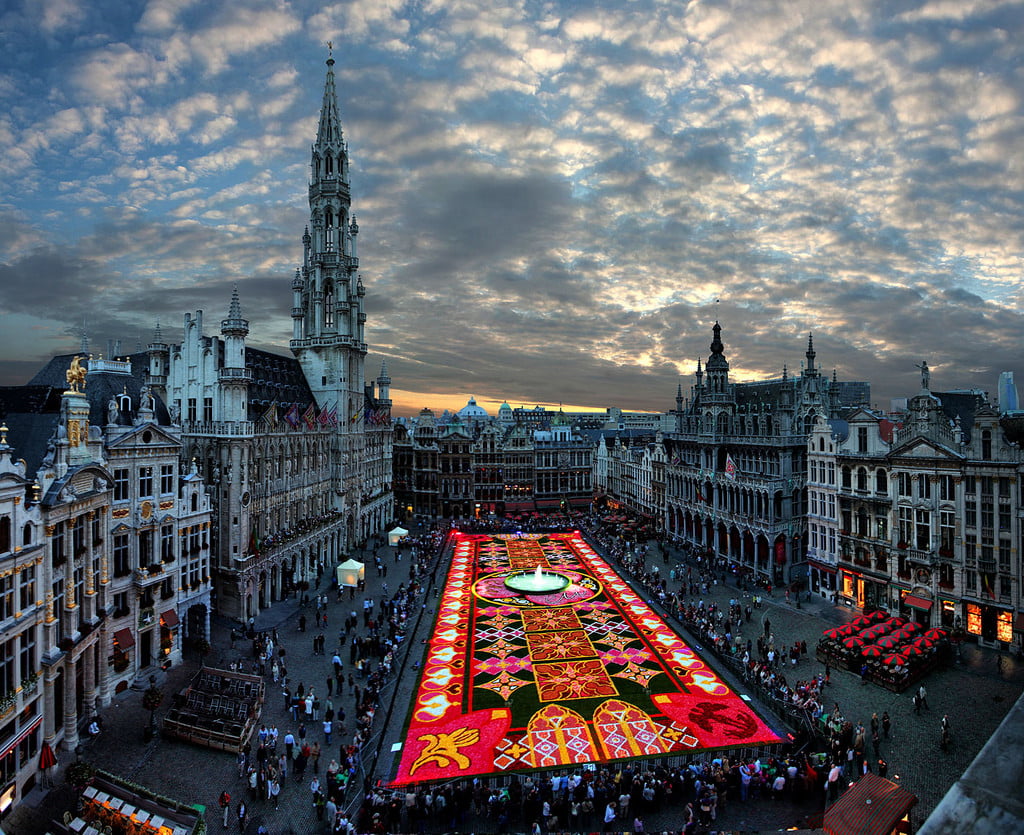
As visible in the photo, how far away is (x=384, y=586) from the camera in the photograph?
173 ft

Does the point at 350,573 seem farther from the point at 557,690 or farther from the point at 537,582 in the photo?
the point at 557,690

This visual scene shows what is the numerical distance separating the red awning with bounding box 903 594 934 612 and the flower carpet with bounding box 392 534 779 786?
16842 mm

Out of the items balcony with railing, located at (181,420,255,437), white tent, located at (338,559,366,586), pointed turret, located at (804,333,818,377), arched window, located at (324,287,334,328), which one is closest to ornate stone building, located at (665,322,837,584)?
pointed turret, located at (804,333,818,377)

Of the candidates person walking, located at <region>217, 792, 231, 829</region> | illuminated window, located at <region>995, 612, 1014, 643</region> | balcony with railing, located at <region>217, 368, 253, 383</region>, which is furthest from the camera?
balcony with railing, located at <region>217, 368, 253, 383</region>

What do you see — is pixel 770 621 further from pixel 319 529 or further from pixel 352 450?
pixel 352 450

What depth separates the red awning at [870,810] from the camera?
1745cm

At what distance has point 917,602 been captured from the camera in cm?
4134

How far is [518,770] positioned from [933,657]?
2608cm

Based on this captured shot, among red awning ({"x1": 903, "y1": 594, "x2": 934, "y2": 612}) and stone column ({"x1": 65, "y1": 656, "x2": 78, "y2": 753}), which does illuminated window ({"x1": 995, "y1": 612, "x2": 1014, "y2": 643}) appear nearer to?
red awning ({"x1": 903, "y1": 594, "x2": 934, "y2": 612})

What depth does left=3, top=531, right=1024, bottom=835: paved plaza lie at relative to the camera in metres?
22.8

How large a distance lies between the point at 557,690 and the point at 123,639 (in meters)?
23.8

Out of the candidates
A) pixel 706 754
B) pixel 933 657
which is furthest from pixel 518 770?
pixel 933 657

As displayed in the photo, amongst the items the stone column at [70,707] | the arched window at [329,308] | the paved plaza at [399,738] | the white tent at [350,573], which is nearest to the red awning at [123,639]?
the paved plaza at [399,738]

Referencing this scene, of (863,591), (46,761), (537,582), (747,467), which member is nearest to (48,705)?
(46,761)
